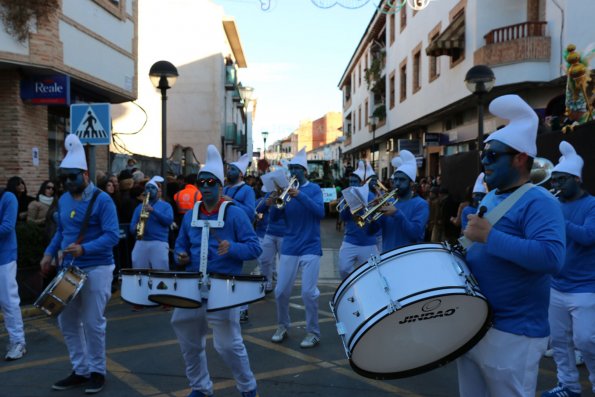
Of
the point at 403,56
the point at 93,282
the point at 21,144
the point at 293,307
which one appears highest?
the point at 403,56

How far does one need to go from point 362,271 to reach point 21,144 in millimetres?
10732

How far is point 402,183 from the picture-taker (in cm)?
567

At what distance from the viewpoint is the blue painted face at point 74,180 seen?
491 centimetres

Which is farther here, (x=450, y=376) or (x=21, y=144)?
(x=21, y=144)

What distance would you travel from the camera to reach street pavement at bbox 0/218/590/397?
15.9ft

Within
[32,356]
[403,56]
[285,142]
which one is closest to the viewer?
[32,356]

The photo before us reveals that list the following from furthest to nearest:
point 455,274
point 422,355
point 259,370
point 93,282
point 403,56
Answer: point 403,56 < point 259,370 < point 93,282 < point 422,355 < point 455,274

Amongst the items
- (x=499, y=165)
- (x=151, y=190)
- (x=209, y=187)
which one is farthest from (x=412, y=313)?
(x=151, y=190)

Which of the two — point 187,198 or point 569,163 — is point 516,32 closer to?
point 187,198

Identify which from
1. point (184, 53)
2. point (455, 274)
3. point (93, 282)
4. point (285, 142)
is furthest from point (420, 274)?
point (285, 142)

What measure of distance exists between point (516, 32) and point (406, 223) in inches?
484

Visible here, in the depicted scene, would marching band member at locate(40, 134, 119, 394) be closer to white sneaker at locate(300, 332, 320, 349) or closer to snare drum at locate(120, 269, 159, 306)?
snare drum at locate(120, 269, 159, 306)

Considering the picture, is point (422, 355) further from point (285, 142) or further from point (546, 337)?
point (285, 142)

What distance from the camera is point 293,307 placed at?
8.21m
